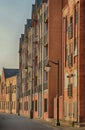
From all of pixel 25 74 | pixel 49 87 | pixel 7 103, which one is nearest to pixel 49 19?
pixel 49 87

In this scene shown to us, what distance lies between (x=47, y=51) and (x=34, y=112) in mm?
16103

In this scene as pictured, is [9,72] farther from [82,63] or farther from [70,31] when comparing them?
[82,63]

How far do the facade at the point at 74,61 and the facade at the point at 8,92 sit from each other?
7042cm

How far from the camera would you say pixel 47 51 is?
78.0 m

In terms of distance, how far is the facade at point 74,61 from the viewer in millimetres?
52062

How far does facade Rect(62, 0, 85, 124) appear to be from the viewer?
5206cm

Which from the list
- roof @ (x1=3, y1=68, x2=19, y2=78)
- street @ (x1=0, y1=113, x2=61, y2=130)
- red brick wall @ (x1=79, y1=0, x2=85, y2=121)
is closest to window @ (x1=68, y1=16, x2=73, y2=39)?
red brick wall @ (x1=79, y1=0, x2=85, y2=121)

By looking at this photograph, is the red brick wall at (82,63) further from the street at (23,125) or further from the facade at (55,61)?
the street at (23,125)

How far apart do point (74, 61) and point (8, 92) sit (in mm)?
93914

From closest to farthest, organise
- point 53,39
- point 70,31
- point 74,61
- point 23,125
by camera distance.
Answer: point 23,125, point 74,61, point 70,31, point 53,39

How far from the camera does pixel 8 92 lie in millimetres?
147375

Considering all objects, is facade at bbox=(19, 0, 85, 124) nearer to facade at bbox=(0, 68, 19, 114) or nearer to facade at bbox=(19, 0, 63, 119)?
facade at bbox=(19, 0, 63, 119)

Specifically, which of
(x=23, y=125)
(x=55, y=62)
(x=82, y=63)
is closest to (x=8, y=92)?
(x=55, y=62)

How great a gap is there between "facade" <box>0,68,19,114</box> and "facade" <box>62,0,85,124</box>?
70421mm
